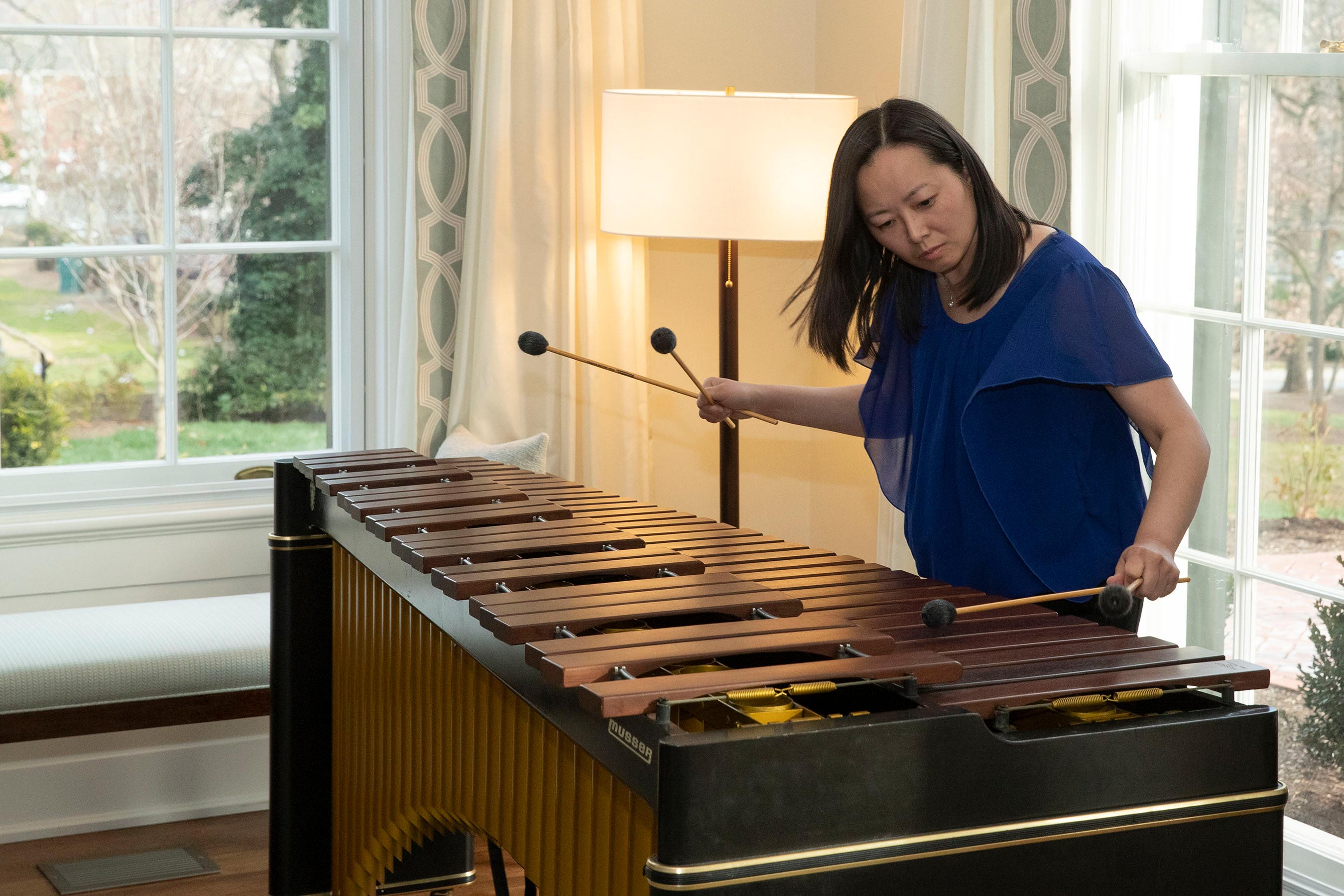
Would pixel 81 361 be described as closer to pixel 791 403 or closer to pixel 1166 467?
pixel 791 403

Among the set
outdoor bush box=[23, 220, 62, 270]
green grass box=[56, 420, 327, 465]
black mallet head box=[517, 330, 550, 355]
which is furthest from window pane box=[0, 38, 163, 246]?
black mallet head box=[517, 330, 550, 355]

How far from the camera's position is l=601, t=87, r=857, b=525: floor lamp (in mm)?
2779

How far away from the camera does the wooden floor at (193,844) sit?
108 inches

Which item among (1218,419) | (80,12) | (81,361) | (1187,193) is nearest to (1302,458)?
(1218,419)

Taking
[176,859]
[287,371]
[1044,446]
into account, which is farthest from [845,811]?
[287,371]

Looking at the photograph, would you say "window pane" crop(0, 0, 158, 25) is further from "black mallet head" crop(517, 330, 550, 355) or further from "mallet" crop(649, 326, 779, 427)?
"mallet" crop(649, 326, 779, 427)

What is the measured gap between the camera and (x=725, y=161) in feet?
9.12

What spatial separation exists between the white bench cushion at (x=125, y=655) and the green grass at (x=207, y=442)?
0.50 m

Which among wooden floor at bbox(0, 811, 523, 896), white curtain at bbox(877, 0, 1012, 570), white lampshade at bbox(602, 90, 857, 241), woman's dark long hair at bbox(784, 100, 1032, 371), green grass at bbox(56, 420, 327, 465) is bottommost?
wooden floor at bbox(0, 811, 523, 896)

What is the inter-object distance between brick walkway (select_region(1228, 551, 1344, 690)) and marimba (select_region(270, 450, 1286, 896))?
3.73 feet

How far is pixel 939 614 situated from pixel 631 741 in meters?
0.35

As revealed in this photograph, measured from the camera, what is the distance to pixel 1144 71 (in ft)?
8.76

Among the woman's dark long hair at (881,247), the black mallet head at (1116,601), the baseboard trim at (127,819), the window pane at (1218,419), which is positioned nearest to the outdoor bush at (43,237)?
the baseboard trim at (127,819)

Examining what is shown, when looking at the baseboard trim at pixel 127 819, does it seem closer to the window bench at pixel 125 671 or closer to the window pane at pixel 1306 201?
the window bench at pixel 125 671
